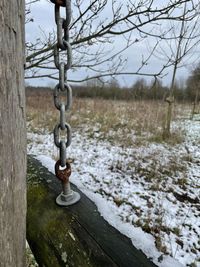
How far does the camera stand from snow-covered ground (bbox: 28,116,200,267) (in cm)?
226

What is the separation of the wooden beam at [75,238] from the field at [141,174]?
56 millimetres

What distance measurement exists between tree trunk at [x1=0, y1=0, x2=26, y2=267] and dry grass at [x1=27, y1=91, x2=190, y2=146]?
5.34 meters

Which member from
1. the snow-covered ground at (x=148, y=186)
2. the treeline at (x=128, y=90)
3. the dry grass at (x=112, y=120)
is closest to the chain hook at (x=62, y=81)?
the snow-covered ground at (x=148, y=186)

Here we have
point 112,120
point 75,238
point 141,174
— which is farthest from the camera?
point 112,120

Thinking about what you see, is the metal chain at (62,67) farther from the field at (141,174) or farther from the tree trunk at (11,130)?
the field at (141,174)

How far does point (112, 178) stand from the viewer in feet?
13.3

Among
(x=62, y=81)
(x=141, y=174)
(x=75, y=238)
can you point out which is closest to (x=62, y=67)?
(x=62, y=81)

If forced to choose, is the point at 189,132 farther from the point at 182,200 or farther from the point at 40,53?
the point at 40,53

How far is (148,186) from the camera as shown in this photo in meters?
3.80

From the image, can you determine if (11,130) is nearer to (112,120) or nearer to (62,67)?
(62,67)

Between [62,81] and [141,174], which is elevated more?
[62,81]

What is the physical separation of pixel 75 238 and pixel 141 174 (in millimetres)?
3628

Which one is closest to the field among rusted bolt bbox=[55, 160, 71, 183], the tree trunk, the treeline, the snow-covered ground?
the snow-covered ground

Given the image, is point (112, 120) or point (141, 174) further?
point (112, 120)
